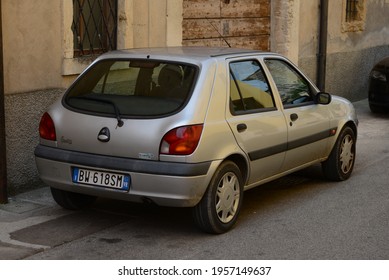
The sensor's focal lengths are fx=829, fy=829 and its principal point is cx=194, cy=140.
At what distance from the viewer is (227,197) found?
682cm

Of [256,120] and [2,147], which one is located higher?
[256,120]

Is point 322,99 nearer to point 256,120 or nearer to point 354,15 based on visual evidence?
point 256,120

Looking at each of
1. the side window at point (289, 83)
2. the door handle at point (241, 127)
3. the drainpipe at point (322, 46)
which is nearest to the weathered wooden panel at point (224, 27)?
the drainpipe at point (322, 46)

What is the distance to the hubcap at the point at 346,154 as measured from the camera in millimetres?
8914

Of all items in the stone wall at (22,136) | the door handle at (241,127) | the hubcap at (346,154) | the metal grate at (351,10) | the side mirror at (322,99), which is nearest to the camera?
the door handle at (241,127)

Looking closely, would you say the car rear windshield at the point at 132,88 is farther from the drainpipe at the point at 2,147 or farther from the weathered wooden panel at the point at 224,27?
the weathered wooden panel at the point at 224,27

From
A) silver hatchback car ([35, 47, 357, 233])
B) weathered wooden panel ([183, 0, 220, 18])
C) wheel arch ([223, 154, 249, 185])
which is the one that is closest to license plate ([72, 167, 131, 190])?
silver hatchback car ([35, 47, 357, 233])

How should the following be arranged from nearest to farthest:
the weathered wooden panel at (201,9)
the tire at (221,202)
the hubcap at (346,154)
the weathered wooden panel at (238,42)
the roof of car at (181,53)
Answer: the tire at (221,202) → the roof of car at (181,53) → the hubcap at (346,154) → the weathered wooden panel at (201,9) → the weathered wooden panel at (238,42)

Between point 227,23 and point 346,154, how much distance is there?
14.1 ft

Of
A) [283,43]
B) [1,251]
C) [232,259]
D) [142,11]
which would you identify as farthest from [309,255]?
[283,43]

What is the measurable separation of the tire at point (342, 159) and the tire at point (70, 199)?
2686 millimetres

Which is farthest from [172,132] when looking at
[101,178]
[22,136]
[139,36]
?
[139,36]

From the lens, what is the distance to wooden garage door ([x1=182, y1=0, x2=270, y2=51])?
38.6ft

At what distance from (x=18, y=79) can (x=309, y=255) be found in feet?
11.8
